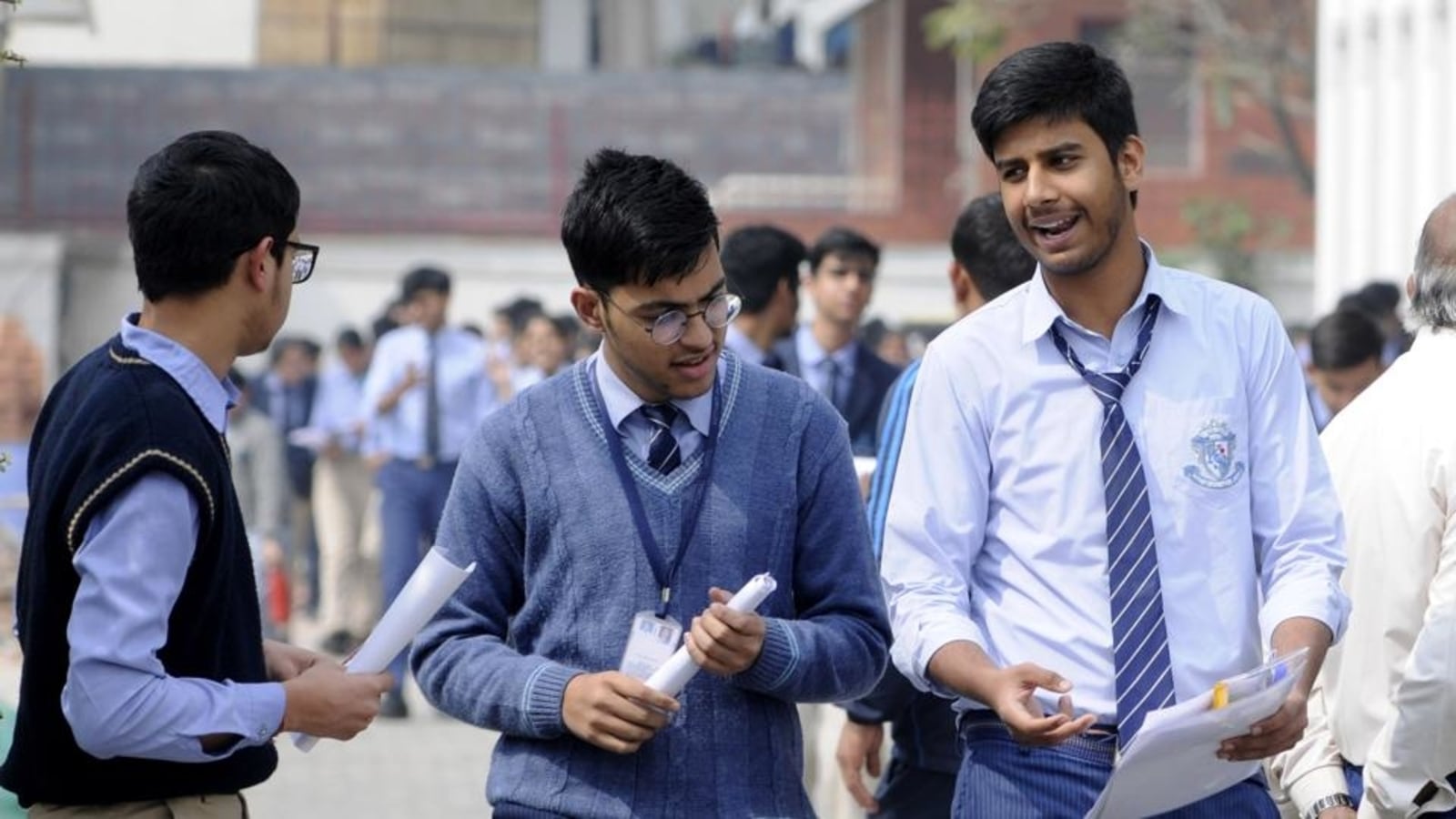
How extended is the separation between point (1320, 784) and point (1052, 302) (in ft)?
4.07

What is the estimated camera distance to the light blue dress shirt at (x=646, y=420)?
459 centimetres

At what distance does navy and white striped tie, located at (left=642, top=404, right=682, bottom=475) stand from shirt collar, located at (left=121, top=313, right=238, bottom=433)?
0.72 meters

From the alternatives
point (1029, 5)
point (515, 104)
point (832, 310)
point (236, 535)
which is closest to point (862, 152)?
point (1029, 5)

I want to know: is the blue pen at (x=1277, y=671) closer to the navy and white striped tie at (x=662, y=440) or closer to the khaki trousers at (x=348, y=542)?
the navy and white striped tie at (x=662, y=440)

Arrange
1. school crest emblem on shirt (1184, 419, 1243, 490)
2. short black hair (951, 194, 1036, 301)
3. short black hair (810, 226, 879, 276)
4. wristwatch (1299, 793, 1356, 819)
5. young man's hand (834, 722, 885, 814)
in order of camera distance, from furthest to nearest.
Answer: short black hair (810, 226, 879, 276) → young man's hand (834, 722, 885, 814) → short black hair (951, 194, 1036, 301) → wristwatch (1299, 793, 1356, 819) → school crest emblem on shirt (1184, 419, 1243, 490)

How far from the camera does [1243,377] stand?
4.60 m

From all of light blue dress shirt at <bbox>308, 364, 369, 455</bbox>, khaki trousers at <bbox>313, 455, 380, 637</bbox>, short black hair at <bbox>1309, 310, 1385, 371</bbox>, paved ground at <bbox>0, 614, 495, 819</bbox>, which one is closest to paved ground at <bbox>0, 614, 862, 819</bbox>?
paved ground at <bbox>0, 614, 495, 819</bbox>

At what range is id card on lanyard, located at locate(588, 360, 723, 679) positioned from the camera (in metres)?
4.42

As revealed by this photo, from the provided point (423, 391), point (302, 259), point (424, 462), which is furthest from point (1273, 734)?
point (423, 391)

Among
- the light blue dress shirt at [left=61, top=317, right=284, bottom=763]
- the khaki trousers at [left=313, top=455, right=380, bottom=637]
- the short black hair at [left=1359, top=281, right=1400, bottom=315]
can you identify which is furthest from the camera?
the khaki trousers at [left=313, top=455, right=380, bottom=637]

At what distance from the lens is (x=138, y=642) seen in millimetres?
4062

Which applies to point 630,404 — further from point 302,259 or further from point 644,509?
point 302,259

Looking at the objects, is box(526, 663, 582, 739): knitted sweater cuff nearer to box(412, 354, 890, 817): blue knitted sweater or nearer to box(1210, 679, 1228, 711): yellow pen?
box(412, 354, 890, 817): blue knitted sweater

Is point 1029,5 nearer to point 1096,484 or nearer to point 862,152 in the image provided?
point 862,152
